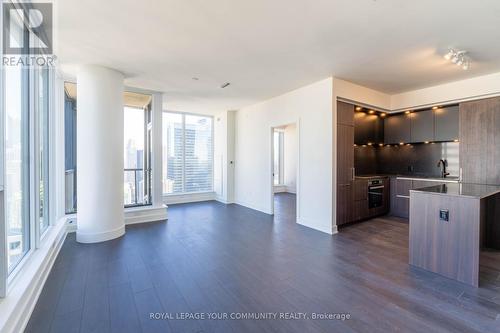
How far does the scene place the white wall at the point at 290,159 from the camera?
9.37m

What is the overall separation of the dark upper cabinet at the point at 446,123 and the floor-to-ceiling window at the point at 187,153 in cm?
612

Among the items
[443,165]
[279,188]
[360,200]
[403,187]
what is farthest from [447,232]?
[279,188]

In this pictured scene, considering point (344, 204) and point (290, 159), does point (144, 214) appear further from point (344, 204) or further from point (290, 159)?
point (290, 159)

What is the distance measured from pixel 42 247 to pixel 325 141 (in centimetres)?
455

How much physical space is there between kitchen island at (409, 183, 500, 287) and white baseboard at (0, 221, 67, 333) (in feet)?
13.3

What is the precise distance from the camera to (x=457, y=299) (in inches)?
87.2

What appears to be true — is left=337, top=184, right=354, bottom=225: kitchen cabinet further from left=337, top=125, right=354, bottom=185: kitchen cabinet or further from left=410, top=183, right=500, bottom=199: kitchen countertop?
left=410, top=183, right=500, bottom=199: kitchen countertop

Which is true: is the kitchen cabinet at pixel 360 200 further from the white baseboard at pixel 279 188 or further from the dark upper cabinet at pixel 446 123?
the white baseboard at pixel 279 188

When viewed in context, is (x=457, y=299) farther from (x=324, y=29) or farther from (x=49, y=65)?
(x=49, y=65)

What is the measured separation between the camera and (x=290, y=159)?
31.2 feet

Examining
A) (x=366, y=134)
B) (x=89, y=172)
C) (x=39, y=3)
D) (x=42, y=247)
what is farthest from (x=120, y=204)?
(x=366, y=134)

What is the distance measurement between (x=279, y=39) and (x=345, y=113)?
232cm

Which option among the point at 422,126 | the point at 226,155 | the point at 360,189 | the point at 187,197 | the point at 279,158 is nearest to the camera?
the point at 360,189

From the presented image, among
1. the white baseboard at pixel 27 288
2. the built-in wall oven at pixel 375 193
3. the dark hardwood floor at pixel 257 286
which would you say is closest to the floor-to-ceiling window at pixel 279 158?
the built-in wall oven at pixel 375 193
